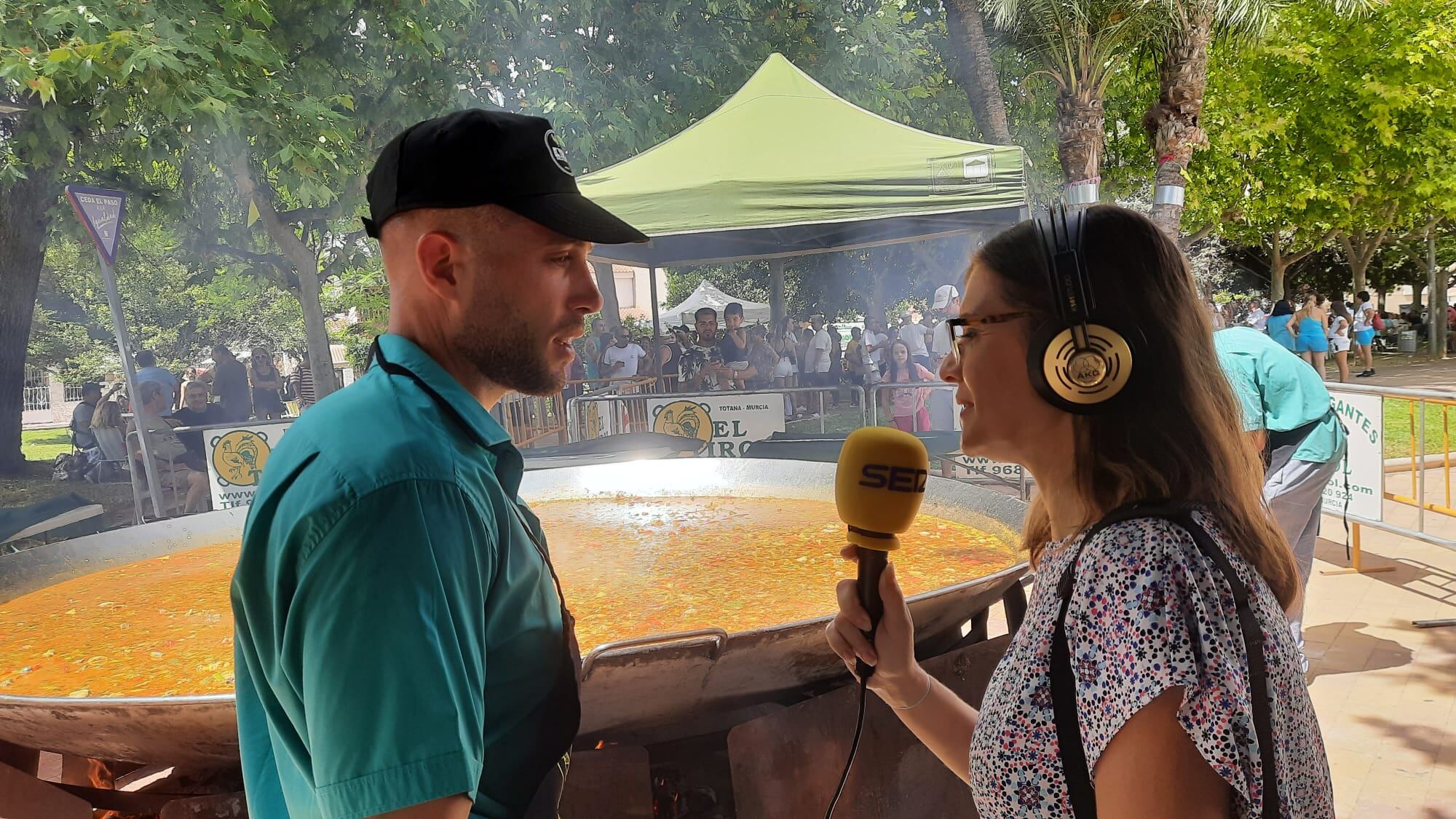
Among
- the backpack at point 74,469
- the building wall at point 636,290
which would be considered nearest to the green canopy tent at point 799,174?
the backpack at point 74,469

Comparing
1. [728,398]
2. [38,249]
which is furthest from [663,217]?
[38,249]

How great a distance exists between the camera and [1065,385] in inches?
54.6

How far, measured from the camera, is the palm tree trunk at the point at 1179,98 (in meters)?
11.7

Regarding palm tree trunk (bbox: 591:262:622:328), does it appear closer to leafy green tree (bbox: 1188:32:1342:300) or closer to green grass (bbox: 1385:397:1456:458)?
green grass (bbox: 1385:397:1456:458)

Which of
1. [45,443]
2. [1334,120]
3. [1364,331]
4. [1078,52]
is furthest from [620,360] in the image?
[45,443]

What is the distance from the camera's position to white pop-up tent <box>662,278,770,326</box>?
40625mm

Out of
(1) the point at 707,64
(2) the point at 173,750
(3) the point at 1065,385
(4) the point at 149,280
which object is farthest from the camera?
(4) the point at 149,280

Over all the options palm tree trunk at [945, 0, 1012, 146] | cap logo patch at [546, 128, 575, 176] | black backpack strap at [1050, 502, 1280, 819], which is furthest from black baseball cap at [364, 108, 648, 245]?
palm tree trunk at [945, 0, 1012, 146]

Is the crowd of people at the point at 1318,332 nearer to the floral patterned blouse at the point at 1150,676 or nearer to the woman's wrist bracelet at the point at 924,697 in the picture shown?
the woman's wrist bracelet at the point at 924,697

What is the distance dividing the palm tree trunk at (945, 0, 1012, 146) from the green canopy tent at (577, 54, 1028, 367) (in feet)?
20.3

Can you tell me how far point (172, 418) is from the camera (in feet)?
38.2

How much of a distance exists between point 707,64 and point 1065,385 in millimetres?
14342

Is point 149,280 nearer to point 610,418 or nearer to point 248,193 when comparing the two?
point 248,193

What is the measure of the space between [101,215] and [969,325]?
7.62 m
